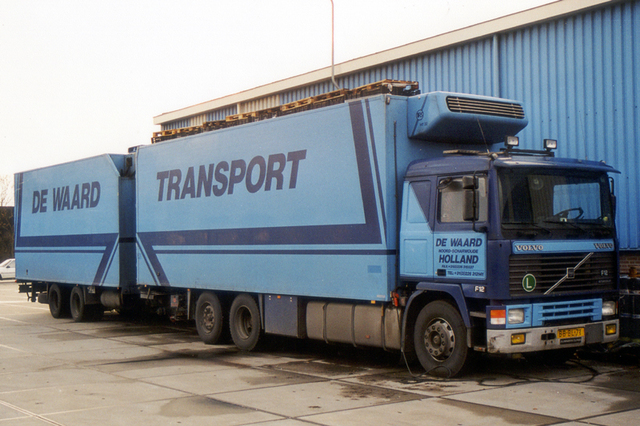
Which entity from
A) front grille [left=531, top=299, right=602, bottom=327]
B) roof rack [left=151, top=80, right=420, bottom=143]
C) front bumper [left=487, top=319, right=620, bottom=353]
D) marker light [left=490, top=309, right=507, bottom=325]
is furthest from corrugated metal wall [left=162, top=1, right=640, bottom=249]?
marker light [left=490, top=309, right=507, bottom=325]

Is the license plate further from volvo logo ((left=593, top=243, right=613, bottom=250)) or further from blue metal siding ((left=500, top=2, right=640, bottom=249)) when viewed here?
A: blue metal siding ((left=500, top=2, right=640, bottom=249))

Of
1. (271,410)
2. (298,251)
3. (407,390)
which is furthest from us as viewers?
(298,251)

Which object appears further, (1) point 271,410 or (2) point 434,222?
(2) point 434,222

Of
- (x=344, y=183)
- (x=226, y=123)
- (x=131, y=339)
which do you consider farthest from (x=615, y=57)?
(x=131, y=339)

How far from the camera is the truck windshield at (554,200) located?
9.20 meters

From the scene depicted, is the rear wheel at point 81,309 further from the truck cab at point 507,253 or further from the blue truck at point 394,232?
the truck cab at point 507,253

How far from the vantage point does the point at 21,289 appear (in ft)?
72.1

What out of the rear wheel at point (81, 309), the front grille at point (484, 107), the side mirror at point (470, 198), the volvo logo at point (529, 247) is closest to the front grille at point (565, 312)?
the volvo logo at point (529, 247)

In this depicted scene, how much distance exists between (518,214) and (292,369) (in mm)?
4151

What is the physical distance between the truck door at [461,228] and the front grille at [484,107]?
1.21 meters

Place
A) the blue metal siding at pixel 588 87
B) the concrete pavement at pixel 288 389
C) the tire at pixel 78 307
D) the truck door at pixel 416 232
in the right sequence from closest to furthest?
the concrete pavement at pixel 288 389, the truck door at pixel 416 232, the blue metal siding at pixel 588 87, the tire at pixel 78 307

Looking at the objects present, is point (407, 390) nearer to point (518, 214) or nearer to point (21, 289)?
point (518, 214)

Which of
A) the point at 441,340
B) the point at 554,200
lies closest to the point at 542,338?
the point at 441,340

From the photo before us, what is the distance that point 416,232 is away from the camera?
10008 millimetres
